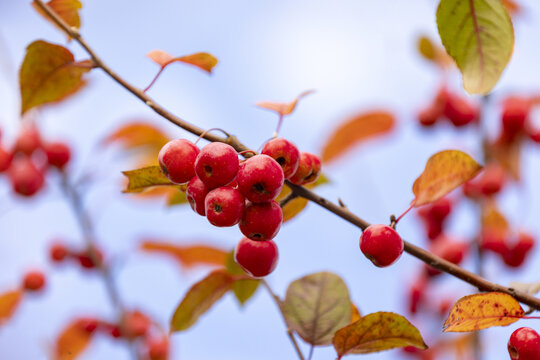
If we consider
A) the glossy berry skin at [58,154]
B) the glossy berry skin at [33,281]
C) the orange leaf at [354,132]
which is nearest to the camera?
the orange leaf at [354,132]

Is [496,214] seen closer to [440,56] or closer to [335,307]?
[440,56]

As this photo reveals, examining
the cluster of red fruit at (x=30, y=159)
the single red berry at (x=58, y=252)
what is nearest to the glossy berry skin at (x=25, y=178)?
the cluster of red fruit at (x=30, y=159)

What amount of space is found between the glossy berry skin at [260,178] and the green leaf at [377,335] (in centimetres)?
28

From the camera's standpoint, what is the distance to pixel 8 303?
2.39 meters

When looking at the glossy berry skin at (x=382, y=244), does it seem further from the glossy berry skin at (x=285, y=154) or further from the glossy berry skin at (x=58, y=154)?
the glossy berry skin at (x=58, y=154)

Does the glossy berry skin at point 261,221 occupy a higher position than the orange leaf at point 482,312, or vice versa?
the glossy berry skin at point 261,221

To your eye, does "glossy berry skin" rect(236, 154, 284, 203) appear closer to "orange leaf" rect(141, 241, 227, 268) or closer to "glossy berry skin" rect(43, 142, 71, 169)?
"orange leaf" rect(141, 241, 227, 268)

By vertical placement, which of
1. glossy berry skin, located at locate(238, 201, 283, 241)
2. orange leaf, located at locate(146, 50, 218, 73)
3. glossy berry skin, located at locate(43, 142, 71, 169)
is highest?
orange leaf, located at locate(146, 50, 218, 73)

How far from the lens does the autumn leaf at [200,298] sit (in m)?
1.15

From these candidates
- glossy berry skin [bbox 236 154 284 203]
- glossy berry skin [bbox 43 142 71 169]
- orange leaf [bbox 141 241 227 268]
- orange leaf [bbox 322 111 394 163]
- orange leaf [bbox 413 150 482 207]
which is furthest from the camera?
glossy berry skin [bbox 43 142 71 169]

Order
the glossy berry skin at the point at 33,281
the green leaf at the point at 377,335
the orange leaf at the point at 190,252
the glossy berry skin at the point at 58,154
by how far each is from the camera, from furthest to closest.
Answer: the glossy berry skin at the point at 33,281 < the glossy berry skin at the point at 58,154 < the orange leaf at the point at 190,252 < the green leaf at the point at 377,335

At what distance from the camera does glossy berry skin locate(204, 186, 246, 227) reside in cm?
79

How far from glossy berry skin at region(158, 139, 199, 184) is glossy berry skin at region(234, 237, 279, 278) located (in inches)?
6.9

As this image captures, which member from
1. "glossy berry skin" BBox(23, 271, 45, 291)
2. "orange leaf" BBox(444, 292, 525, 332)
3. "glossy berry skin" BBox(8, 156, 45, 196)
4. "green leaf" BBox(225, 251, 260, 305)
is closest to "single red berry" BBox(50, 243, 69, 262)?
"glossy berry skin" BBox(23, 271, 45, 291)
